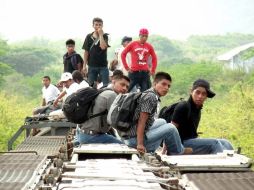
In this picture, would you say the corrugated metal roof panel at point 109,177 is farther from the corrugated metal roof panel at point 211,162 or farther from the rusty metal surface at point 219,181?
the corrugated metal roof panel at point 211,162

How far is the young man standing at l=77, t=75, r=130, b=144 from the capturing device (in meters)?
7.25

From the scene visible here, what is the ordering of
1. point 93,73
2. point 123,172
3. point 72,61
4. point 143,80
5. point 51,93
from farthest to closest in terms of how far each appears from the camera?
point 51,93
point 72,61
point 93,73
point 143,80
point 123,172

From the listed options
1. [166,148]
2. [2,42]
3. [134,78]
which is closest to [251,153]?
[134,78]

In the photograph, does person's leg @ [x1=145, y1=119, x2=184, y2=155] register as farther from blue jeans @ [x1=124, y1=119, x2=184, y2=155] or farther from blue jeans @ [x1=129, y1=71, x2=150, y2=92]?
blue jeans @ [x1=129, y1=71, x2=150, y2=92]

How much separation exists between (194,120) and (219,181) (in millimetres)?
2955

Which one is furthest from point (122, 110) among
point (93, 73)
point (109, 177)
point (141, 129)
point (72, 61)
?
point (72, 61)

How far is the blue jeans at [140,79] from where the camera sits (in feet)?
37.4

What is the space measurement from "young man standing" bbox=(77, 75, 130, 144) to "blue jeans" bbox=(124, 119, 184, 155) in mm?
365

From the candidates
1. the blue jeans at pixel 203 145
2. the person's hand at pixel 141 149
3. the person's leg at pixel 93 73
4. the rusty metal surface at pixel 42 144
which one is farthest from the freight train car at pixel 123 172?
the person's leg at pixel 93 73

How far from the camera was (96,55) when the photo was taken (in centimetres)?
1214

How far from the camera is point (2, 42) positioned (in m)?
55.8

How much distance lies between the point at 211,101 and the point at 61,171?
35.0 m

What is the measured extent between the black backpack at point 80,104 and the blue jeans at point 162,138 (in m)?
0.57

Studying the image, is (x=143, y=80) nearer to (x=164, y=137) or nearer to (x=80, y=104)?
(x=80, y=104)
